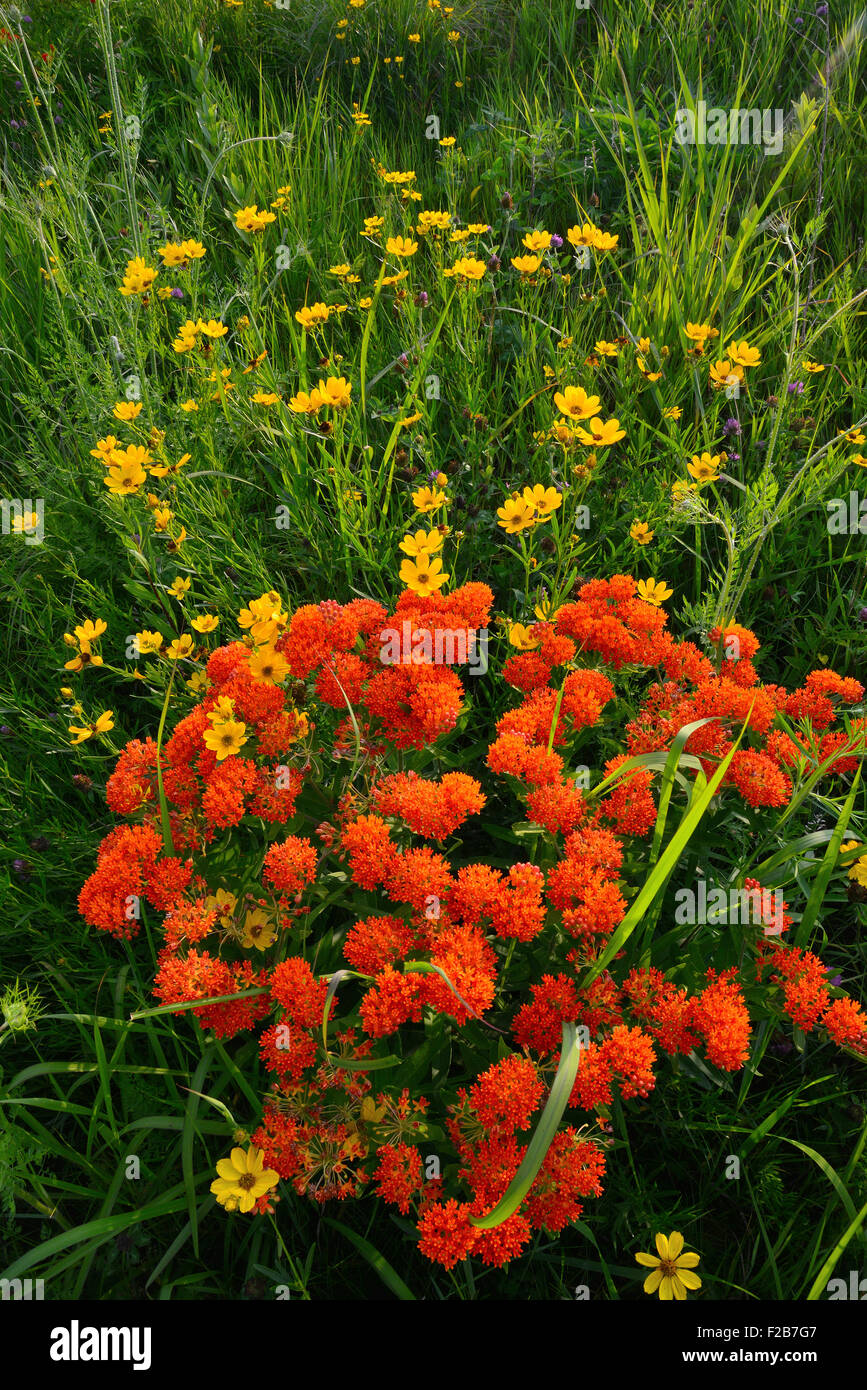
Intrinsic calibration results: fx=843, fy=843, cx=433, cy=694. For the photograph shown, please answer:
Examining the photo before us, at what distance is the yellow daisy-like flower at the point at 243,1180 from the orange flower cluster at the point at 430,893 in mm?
29

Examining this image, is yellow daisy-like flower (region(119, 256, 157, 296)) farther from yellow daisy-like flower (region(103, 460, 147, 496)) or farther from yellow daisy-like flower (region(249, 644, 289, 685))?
yellow daisy-like flower (region(249, 644, 289, 685))

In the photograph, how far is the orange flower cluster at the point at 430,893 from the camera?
4.39 feet

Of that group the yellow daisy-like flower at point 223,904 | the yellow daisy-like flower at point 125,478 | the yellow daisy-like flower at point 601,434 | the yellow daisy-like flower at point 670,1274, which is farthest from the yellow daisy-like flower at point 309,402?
the yellow daisy-like flower at point 670,1274

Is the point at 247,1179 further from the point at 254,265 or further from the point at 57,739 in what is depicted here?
the point at 254,265

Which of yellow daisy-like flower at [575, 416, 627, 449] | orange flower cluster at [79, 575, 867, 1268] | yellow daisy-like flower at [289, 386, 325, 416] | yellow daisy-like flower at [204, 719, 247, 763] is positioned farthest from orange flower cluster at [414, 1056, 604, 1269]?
yellow daisy-like flower at [289, 386, 325, 416]

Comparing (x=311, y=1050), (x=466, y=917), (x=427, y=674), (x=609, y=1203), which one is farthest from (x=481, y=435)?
(x=609, y=1203)

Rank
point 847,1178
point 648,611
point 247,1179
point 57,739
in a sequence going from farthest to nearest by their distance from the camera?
point 57,739, point 648,611, point 847,1178, point 247,1179

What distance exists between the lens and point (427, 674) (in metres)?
1.68

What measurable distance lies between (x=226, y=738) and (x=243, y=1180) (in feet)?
2.48

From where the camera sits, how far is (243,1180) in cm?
138

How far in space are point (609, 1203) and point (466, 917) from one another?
0.73 m

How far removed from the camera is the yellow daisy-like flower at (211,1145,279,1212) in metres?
1.33

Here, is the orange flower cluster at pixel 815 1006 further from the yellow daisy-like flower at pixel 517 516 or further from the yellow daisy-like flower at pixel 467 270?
the yellow daisy-like flower at pixel 467 270

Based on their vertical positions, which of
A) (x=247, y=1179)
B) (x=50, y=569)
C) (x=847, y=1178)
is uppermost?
(x=50, y=569)
